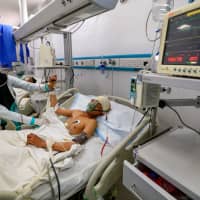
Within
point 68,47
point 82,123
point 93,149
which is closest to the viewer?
point 93,149

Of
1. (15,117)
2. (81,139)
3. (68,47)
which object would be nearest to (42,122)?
(15,117)

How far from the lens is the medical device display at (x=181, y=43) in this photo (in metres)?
0.55

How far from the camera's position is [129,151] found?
3.41 feet

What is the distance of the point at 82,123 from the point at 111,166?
0.61m

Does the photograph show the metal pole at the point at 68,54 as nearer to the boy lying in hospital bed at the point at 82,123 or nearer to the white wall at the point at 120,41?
the white wall at the point at 120,41

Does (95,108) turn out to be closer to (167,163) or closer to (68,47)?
(167,163)

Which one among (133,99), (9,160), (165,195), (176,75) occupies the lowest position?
(9,160)

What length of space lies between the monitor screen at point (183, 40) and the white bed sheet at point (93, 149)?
29.8 inches

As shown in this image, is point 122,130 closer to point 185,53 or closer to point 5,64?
point 185,53

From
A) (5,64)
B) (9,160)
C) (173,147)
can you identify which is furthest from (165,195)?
(5,64)

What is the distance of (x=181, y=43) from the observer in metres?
0.60

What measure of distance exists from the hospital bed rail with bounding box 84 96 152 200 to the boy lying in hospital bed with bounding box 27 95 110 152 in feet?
1.10

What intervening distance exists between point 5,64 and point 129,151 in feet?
9.32

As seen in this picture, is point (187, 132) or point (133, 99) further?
point (187, 132)
